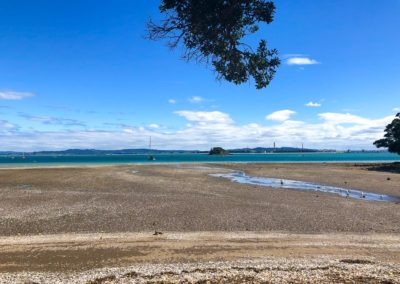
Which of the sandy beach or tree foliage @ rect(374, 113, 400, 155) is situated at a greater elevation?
tree foliage @ rect(374, 113, 400, 155)

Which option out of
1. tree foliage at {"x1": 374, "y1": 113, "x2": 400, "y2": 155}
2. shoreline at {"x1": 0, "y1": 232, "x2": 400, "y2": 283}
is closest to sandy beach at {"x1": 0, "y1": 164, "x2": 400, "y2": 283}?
shoreline at {"x1": 0, "y1": 232, "x2": 400, "y2": 283}

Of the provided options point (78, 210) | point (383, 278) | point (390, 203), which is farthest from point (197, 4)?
point (390, 203)

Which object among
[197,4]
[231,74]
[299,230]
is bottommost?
[299,230]

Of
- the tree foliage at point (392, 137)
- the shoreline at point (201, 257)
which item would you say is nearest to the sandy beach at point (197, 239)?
the shoreline at point (201, 257)

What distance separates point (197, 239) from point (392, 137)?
79540mm

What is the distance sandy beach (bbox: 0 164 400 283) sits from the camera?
1056 centimetres

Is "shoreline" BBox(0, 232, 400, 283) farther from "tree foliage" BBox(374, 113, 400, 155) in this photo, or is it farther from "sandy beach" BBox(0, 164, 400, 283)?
"tree foliage" BBox(374, 113, 400, 155)

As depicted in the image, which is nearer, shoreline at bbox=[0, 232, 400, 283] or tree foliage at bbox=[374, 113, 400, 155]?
shoreline at bbox=[0, 232, 400, 283]

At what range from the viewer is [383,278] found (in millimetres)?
9734

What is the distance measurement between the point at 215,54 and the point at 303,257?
6890 mm

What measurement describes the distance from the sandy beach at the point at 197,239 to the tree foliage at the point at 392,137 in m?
61.0

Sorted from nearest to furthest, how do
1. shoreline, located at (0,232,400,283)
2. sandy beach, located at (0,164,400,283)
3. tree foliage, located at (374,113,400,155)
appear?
1. shoreline, located at (0,232,400,283)
2. sandy beach, located at (0,164,400,283)
3. tree foliage, located at (374,113,400,155)

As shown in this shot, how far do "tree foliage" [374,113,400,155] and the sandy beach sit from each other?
61.0 metres

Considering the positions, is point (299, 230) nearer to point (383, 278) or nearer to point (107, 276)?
point (383, 278)
